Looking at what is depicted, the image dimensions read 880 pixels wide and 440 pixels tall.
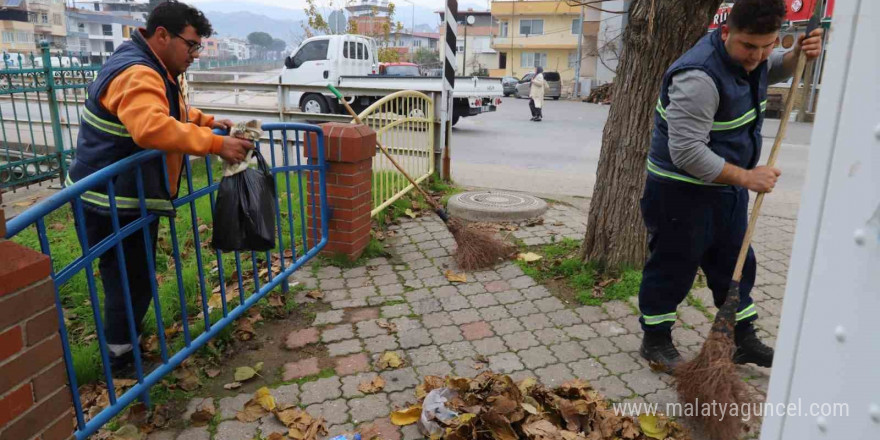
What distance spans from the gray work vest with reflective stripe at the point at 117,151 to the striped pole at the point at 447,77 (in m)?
4.75

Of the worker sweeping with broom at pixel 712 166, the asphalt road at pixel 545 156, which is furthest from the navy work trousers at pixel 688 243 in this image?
the asphalt road at pixel 545 156

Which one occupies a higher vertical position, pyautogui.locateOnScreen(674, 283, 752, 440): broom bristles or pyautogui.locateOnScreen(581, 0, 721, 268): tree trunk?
pyautogui.locateOnScreen(581, 0, 721, 268): tree trunk

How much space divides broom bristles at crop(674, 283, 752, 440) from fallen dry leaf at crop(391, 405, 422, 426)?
1.21m

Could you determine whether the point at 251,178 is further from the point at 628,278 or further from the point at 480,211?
the point at 480,211

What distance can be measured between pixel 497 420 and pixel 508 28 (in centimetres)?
4908

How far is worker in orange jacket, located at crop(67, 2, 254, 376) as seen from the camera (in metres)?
2.53

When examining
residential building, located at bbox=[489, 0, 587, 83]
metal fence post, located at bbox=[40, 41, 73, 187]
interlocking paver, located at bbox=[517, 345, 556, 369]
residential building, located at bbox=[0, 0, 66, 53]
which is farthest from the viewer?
residential building, located at bbox=[0, 0, 66, 53]

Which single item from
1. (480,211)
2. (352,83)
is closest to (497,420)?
(480,211)

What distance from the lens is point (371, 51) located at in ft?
58.4

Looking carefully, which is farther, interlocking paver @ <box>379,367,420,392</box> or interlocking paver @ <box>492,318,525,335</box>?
interlocking paver @ <box>492,318,525,335</box>

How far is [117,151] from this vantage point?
2746 mm

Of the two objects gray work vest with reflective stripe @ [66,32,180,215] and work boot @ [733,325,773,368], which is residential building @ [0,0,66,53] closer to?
gray work vest with reflective stripe @ [66,32,180,215]

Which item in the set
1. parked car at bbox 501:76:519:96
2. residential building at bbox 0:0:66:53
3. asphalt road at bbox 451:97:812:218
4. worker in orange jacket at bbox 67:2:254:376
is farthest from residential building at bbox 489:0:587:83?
Result: residential building at bbox 0:0:66:53

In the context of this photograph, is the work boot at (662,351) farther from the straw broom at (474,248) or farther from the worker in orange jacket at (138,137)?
the worker in orange jacket at (138,137)
